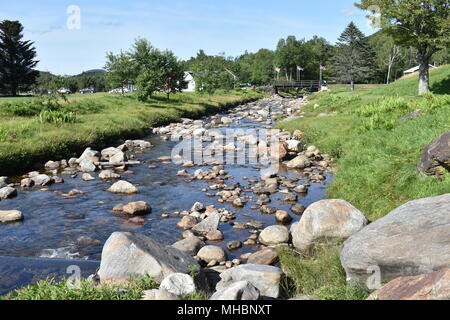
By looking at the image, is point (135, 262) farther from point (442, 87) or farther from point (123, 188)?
point (442, 87)

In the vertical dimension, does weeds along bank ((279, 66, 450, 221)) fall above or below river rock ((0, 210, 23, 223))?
above

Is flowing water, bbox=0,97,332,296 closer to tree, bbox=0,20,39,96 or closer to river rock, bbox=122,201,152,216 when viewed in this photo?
river rock, bbox=122,201,152,216

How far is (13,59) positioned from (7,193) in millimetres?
56839

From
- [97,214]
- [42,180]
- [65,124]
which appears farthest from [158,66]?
[97,214]

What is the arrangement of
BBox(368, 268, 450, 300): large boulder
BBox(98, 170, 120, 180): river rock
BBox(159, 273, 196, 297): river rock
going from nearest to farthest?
BBox(368, 268, 450, 300): large boulder < BBox(159, 273, 196, 297): river rock < BBox(98, 170, 120, 180): river rock

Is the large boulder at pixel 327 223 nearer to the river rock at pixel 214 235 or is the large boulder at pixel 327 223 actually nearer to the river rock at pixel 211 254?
the river rock at pixel 211 254

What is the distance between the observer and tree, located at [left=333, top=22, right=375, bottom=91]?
88.3 metres

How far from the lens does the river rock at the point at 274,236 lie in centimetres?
1179

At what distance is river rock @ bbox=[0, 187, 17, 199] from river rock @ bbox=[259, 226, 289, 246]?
11.0m

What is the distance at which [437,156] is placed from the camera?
468 inches

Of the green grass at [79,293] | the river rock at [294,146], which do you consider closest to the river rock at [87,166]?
the river rock at [294,146]

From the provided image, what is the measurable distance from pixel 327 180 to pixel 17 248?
1318cm

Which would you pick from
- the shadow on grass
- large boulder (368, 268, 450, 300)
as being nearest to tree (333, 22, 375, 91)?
the shadow on grass

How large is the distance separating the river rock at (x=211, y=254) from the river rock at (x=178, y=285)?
10.6 ft
